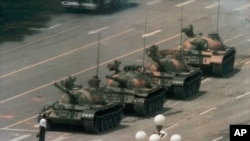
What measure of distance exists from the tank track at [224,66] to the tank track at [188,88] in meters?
4.22

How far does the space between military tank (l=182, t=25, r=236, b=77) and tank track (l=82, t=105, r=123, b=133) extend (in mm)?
15231

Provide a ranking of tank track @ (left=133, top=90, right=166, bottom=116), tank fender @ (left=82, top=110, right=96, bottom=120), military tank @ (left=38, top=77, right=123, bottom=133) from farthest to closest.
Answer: tank track @ (left=133, top=90, right=166, bottom=116), military tank @ (left=38, top=77, right=123, bottom=133), tank fender @ (left=82, top=110, right=96, bottom=120)

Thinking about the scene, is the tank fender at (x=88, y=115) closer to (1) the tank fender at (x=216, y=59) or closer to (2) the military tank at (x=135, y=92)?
(2) the military tank at (x=135, y=92)

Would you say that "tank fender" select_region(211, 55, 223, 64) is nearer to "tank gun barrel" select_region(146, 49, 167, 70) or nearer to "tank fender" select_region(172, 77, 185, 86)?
"tank gun barrel" select_region(146, 49, 167, 70)

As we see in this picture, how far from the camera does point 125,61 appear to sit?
91250mm

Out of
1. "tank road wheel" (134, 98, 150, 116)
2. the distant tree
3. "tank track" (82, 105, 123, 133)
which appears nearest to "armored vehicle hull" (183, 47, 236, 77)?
"tank road wheel" (134, 98, 150, 116)

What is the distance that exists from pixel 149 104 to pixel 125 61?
16665 millimetres

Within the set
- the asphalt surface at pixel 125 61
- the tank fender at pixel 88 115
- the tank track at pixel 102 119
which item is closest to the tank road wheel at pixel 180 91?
the asphalt surface at pixel 125 61

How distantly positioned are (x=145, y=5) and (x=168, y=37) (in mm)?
12168

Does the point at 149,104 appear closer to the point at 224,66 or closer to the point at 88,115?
the point at 88,115

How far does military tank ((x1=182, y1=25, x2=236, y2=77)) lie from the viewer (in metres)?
86.4

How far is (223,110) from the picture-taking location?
76688 millimetres

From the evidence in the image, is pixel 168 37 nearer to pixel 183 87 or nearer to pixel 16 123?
pixel 183 87

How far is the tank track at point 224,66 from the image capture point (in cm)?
8638
